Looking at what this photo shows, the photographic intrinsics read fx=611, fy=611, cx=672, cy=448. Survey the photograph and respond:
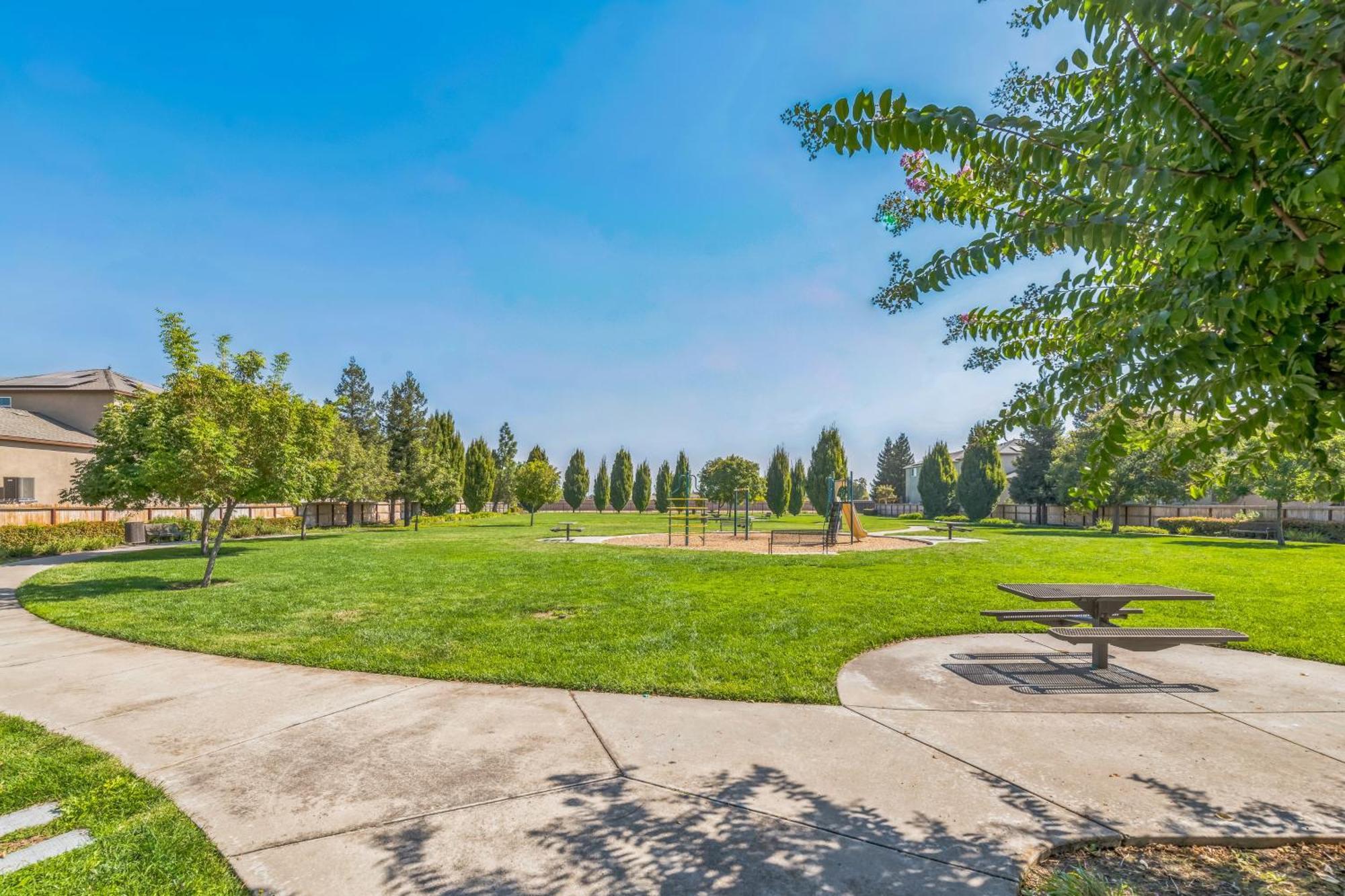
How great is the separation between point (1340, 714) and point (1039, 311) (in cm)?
415

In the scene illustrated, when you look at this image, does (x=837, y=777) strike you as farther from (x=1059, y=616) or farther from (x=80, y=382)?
(x=80, y=382)

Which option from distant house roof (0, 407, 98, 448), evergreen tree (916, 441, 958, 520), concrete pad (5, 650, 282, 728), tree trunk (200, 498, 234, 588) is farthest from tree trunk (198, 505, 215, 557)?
evergreen tree (916, 441, 958, 520)

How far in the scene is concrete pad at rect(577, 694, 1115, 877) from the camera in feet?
9.04

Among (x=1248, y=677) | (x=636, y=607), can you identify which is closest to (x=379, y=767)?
(x=636, y=607)

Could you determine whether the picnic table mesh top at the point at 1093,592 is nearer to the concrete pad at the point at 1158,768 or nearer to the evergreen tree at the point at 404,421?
the concrete pad at the point at 1158,768

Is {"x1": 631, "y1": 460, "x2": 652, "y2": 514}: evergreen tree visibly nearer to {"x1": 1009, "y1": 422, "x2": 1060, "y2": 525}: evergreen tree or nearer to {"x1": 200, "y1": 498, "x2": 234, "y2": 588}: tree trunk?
{"x1": 1009, "y1": 422, "x2": 1060, "y2": 525}: evergreen tree

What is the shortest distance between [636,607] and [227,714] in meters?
4.81

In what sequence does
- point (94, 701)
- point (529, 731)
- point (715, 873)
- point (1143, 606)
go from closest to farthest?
point (715, 873) < point (529, 731) < point (94, 701) < point (1143, 606)

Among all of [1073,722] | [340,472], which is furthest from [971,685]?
[340,472]

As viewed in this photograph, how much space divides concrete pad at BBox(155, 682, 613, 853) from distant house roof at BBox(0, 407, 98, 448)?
25.1 metres

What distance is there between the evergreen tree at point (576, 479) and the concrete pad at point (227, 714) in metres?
51.1

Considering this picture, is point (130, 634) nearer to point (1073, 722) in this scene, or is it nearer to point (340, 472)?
point (1073, 722)

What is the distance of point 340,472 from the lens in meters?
27.3

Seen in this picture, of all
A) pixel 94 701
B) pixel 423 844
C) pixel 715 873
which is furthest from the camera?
pixel 94 701
